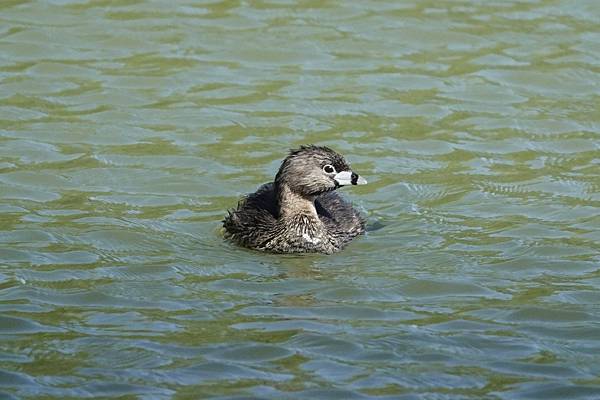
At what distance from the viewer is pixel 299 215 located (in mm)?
13281

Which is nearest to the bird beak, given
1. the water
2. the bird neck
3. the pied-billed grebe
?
the pied-billed grebe

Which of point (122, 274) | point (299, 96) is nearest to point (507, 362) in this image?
point (122, 274)

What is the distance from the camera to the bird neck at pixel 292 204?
13.3m

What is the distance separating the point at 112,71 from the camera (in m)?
18.1

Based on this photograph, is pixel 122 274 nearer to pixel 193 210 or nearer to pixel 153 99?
pixel 193 210

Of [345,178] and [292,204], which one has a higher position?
[345,178]

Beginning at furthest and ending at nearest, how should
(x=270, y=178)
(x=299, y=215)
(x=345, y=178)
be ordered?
1. (x=270, y=178)
2. (x=299, y=215)
3. (x=345, y=178)

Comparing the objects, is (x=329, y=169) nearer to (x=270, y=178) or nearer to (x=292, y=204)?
(x=292, y=204)

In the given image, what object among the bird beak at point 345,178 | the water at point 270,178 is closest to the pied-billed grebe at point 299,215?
the bird beak at point 345,178

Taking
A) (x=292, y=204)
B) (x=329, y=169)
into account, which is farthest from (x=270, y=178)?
(x=329, y=169)

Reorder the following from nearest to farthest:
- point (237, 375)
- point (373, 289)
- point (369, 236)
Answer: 1. point (237, 375)
2. point (373, 289)
3. point (369, 236)

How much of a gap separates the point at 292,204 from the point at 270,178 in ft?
5.56

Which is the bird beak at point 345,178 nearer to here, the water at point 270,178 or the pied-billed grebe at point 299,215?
the pied-billed grebe at point 299,215

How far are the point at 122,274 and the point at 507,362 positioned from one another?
3616mm
